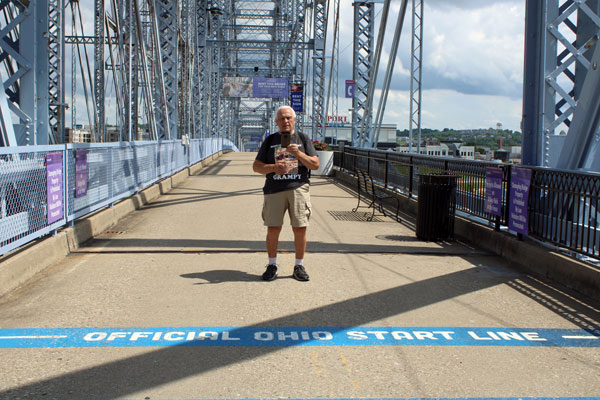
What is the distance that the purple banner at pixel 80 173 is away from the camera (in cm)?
863

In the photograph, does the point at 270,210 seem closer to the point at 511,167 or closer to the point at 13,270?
the point at 13,270

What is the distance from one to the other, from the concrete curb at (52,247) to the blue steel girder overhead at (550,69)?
20.5ft

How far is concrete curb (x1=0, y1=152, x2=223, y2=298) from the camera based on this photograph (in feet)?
19.6

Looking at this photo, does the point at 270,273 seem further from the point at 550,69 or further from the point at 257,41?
the point at 257,41

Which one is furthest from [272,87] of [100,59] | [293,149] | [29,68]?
[293,149]

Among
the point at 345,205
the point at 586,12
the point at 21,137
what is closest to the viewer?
the point at 586,12

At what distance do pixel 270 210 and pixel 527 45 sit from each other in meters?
4.38

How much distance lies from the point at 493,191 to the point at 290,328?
4.81m

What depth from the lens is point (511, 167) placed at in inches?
318

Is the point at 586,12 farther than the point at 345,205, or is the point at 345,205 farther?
the point at 345,205

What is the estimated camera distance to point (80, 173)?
879cm

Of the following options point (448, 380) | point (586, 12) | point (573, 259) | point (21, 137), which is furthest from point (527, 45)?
point (21, 137)

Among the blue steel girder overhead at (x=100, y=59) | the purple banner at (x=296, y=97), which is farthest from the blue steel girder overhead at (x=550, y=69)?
the purple banner at (x=296, y=97)

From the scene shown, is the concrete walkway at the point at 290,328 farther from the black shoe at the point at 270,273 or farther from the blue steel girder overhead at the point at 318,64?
the blue steel girder overhead at the point at 318,64
